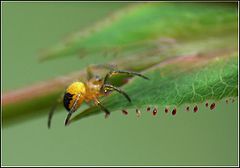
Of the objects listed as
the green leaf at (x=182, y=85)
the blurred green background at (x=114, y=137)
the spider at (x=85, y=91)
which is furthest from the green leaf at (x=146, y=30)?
the blurred green background at (x=114, y=137)

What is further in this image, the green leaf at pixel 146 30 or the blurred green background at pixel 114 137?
the blurred green background at pixel 114 137

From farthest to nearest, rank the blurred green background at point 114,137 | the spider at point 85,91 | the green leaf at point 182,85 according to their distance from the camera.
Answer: the blurred green background at point 114,137 → the spider at point 85,91 → the green leaf at point 182,85

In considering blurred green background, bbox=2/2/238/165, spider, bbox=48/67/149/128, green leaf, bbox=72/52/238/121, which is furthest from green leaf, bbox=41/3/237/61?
blurred green background, bbox=2/2/238/165

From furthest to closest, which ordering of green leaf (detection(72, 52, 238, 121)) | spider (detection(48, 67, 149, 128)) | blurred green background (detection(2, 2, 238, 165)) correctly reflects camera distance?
blurred green background (detection(2, 2, 238, 165)), spider (detection(48, 67, 149, 128)), green leaf (detection(72, 52, 238, 121))

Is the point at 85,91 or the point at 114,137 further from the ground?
the point at 85,91

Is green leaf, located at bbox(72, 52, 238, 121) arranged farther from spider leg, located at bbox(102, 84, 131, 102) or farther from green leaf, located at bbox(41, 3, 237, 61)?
green leaf, located at bbox(41, 3, 237, 61)

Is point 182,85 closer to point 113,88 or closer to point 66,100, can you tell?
point 113,88

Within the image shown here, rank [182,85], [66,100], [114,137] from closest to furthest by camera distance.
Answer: [182,85]
[66,100]
[114,137]

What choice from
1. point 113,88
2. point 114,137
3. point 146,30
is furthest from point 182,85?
point 114,137

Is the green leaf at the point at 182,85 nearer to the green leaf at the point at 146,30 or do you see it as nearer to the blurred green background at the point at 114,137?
the green leaf at the point at 146,30

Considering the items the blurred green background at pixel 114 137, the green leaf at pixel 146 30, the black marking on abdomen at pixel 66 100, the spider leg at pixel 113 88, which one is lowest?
the blurred green background at pixel 114 137

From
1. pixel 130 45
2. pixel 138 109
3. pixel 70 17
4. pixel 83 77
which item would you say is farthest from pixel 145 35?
pixel 70 17
